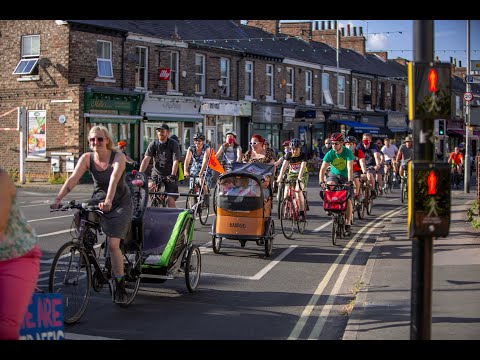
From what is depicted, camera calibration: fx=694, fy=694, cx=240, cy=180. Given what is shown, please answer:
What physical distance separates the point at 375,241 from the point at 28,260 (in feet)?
32.5

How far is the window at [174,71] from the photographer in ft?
108

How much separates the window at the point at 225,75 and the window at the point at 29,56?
1028 cm

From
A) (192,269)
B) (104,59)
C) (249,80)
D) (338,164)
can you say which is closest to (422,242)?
(192,269)

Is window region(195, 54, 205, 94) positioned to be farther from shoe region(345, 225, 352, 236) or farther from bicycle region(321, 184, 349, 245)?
bicycle region(321, 184, 349, 245)

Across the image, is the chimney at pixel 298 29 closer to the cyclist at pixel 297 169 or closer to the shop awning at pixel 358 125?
the shop awning at pixel 358 125

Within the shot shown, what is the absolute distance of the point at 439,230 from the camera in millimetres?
4676

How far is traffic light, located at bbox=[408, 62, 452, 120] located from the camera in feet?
15.3

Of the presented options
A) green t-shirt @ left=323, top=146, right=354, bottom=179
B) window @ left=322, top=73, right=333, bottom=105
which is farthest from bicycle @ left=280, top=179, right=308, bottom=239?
window @ left=322, top=73, right=333, bottom=105

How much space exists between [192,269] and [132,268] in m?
1.12

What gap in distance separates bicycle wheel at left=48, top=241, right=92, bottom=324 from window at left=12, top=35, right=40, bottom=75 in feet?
78.5

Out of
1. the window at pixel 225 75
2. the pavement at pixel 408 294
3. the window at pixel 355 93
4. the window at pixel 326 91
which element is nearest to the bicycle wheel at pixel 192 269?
the pavement at pixel 408 294

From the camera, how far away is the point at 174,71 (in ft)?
109
